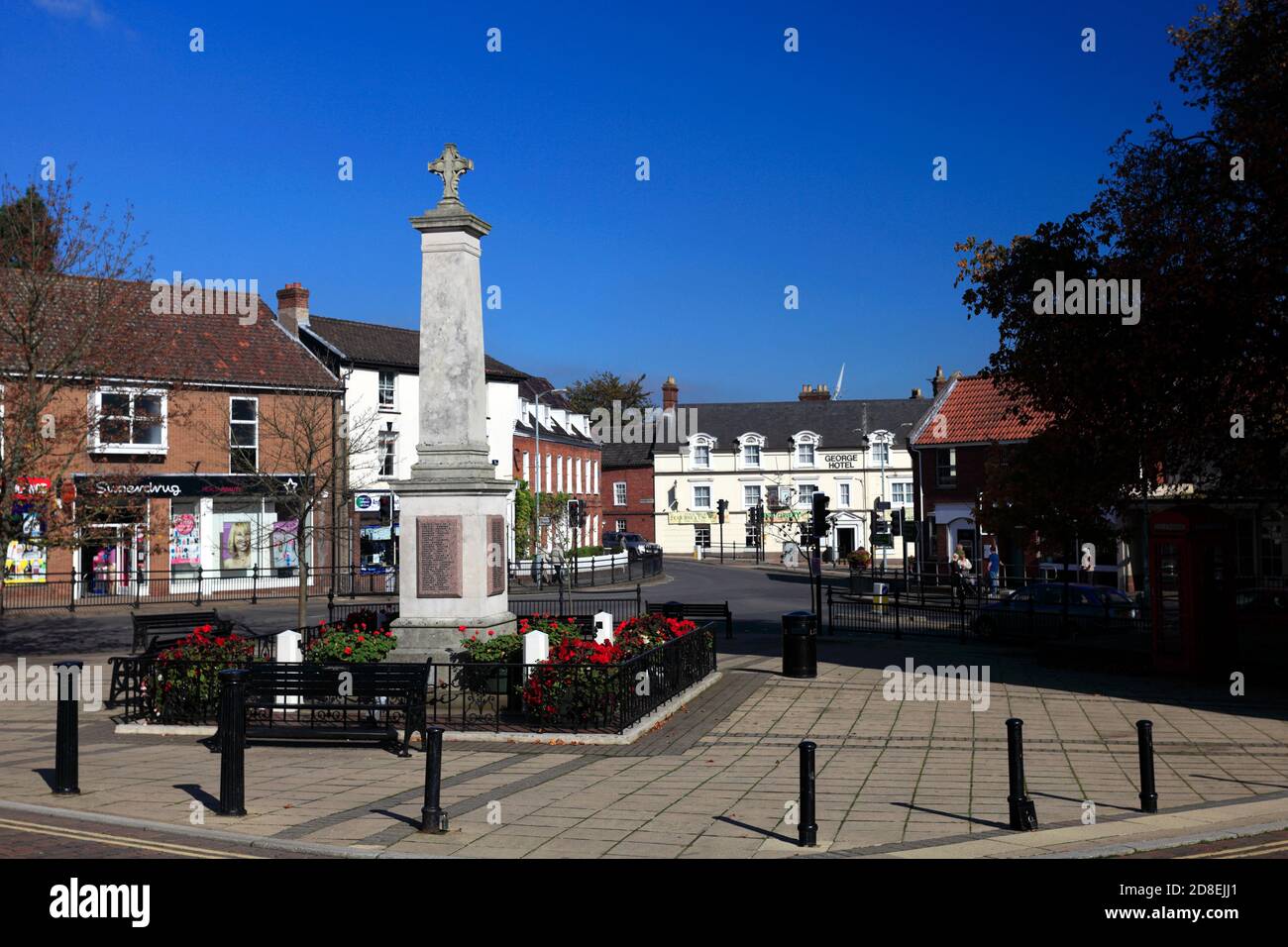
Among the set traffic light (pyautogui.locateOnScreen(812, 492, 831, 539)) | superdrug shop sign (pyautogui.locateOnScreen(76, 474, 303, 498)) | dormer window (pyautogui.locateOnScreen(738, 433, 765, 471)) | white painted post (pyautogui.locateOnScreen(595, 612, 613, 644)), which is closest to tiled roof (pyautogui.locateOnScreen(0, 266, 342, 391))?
superdrug shop sign (pyautogui.locateOnScreen(76, 474, 303, 498))

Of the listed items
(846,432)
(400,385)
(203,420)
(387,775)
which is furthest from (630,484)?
(387,775)

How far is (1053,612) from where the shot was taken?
25.8m

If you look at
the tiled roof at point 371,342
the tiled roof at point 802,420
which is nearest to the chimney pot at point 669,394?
the tiled roof at point 802,420

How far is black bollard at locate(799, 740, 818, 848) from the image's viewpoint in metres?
8.76

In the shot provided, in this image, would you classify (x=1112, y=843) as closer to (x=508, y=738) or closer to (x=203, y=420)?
(x=508, y=738)

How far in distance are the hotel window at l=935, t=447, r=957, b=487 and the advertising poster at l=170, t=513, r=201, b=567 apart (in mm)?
31830

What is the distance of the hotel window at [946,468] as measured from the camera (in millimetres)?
50469

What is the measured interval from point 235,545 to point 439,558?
26.3 meters

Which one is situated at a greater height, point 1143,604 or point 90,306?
point 90,306

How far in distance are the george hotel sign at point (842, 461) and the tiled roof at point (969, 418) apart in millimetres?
22020

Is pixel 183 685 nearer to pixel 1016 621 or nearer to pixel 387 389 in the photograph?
pixel 1016 621

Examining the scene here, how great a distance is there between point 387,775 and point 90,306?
17.4 meters

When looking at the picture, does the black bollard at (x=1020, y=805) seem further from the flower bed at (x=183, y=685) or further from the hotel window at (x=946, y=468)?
the hotel window at (x=946, y=468)

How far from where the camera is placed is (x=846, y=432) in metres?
76.4
